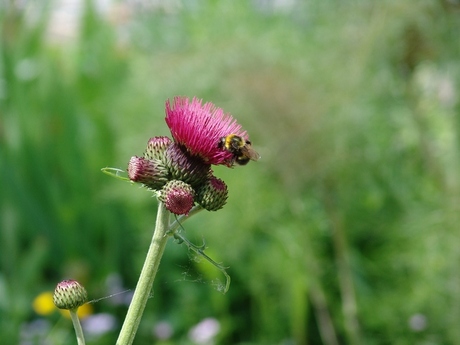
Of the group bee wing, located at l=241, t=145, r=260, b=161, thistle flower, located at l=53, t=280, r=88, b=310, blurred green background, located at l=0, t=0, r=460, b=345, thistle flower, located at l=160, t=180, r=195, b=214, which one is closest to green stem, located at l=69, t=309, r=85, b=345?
A: thistle flower, located at l=53, t=280, r=88, b=310

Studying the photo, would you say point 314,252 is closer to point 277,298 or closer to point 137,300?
point 277,298

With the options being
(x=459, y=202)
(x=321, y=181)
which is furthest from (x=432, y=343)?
(x=321, y=181)

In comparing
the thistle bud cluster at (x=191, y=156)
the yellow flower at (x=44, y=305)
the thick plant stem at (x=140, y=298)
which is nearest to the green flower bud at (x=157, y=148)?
the thistle bud cluster at (x=191, y=156)

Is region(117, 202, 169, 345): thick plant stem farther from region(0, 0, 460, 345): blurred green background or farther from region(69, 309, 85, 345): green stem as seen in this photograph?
region(0, 0, 460, 345): blurred green background

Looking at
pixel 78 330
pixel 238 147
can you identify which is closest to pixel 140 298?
pixel 78 330

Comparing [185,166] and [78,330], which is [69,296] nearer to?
[78,330]

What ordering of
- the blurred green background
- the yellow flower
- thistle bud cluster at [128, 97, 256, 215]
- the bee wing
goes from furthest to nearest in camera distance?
the yellow flower → the blurred green background → the bee wing → thistle bud cluster at [128, 97, 256, 215]
